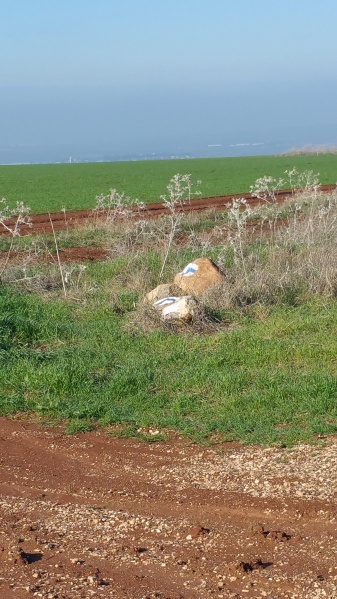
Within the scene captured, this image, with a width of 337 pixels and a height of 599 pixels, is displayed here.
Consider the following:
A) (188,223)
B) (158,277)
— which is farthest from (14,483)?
(188,223)

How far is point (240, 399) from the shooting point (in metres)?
7.66

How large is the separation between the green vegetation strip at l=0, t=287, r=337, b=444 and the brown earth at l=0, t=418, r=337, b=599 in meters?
0.43

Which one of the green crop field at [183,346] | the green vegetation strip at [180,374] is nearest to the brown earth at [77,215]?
the green crop field at [183,346]

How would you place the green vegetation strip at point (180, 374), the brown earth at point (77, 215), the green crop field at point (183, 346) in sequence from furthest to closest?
the brown earth at point (77, 215), the green crop field at point (183, 346), the green vegetation strip at point (180, 374)

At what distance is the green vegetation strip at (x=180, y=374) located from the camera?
23.8 feet

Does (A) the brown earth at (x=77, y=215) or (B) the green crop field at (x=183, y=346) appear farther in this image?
(A) the brown earth at (x=77, y=215)

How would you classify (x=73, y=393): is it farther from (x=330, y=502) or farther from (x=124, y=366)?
(x=330, y=502)

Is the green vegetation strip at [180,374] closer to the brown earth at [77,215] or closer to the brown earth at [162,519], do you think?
the brown earth at [162,519]

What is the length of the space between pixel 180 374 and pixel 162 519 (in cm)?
336

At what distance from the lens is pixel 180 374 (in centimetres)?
841

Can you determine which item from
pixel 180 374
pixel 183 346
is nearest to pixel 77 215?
pixel 183 346

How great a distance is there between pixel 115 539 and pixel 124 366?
3928 mm

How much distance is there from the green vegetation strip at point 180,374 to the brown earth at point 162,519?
0.43m

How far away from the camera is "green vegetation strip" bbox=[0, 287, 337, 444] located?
23.8ft
